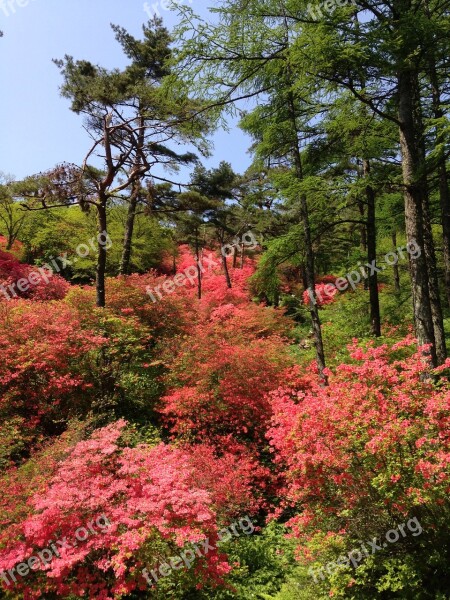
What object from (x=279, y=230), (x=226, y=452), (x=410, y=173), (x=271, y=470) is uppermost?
(x=279, y=230)

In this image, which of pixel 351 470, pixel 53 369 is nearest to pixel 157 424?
pixel 53 369

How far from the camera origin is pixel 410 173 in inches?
249

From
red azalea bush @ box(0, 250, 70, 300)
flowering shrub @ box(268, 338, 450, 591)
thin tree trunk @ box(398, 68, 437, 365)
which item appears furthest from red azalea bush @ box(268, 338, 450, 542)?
red azalea bush @ box(0, 250, 70, 300)

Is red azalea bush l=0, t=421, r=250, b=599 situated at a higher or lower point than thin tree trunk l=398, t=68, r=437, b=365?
lower

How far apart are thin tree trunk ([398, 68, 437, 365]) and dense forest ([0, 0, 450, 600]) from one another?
0.03 metres

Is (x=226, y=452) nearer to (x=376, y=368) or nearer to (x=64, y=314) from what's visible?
(x=376, y=368)

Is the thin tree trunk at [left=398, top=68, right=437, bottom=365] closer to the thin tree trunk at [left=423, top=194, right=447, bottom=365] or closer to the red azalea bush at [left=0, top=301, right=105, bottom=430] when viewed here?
the thin tree trunk at [left=423, top=194, right=447, bottom=365]

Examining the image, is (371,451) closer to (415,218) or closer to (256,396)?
(415,218)

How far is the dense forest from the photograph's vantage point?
4.83 metres

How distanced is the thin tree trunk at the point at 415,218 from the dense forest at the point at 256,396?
3cm

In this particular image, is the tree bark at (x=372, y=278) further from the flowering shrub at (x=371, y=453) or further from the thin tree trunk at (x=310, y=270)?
the flowering shrub at (x=371, y=453)

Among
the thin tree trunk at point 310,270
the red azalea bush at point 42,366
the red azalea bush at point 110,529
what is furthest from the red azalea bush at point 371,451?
the red azalea bush at point 42,366

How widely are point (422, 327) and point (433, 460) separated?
248cm

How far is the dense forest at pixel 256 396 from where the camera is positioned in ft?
15.9
